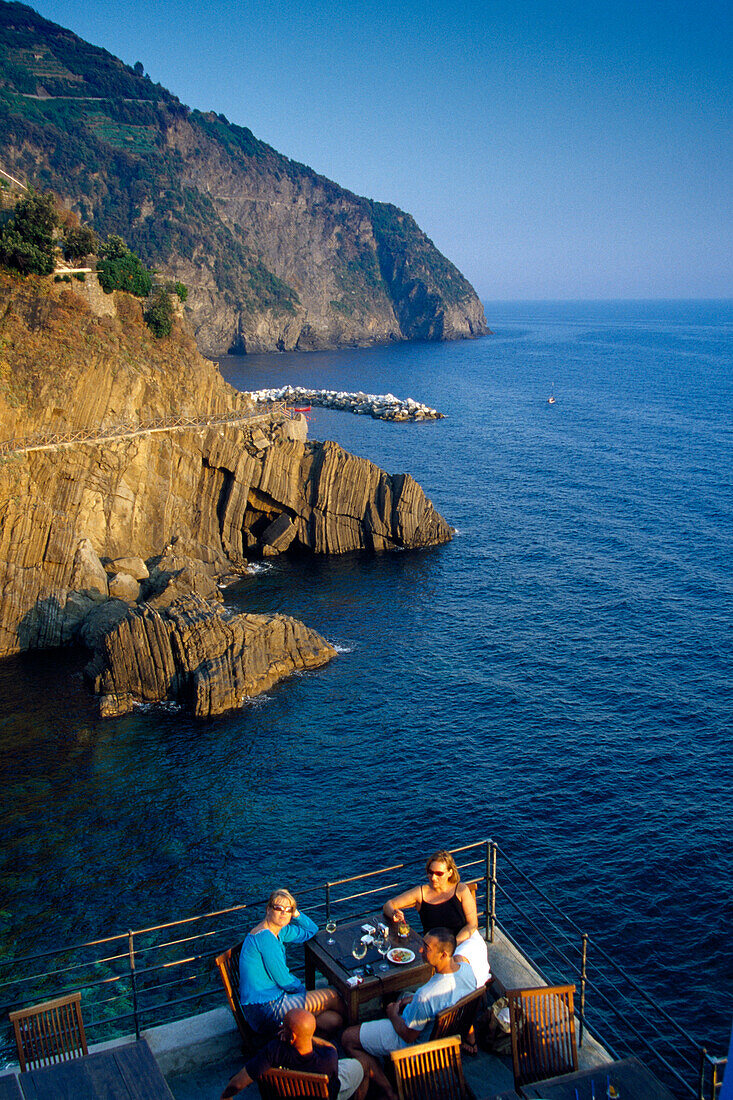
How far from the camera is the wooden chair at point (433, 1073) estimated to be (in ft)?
28.1

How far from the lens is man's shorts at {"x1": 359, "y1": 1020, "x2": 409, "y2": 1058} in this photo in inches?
371

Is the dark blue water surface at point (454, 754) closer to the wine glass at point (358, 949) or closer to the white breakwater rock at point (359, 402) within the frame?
the wine glass at point (358, 949)

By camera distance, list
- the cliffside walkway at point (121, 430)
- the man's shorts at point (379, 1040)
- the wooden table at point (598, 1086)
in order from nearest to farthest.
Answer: the wooden table at point (598, 1086) → the man's shorts at point (379, 1040) → the cliffside walkway at point (121, 430)

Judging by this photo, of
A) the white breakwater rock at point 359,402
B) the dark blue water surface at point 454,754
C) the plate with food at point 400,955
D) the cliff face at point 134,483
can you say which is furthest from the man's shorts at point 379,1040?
the white breakwater rock at point 359,402

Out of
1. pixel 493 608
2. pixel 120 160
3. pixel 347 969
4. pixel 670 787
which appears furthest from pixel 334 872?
pixel 120 160

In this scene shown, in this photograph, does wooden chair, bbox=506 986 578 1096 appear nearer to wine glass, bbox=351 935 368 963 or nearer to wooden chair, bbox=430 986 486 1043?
wooden chair, bbox=430 986 486 1043

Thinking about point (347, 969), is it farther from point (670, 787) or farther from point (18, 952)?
point (670, 787)

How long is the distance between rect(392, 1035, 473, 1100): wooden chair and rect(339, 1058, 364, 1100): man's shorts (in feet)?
1.71

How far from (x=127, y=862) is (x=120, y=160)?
179 m

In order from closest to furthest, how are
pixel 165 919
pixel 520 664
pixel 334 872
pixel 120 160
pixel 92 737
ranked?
pixel 165 919
pixel 334 872
pixel 92 737
pixel 520 664
pixel 120 160

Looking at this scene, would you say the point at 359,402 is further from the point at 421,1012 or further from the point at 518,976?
the point at 421,1012

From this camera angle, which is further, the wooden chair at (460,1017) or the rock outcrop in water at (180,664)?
the rock outcrop in water at (180,664)

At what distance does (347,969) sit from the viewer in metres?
10.5

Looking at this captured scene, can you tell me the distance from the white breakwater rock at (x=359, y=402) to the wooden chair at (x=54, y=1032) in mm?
101332
